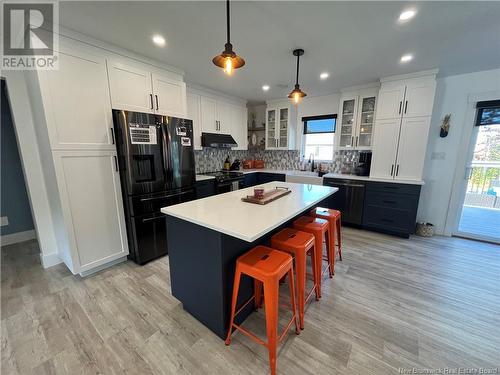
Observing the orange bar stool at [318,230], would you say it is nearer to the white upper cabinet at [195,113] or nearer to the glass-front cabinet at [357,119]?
the glass-front cabinet at [357,119]

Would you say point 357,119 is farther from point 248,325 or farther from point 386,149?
point 248,325

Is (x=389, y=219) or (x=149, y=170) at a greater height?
(x=149, y=170)

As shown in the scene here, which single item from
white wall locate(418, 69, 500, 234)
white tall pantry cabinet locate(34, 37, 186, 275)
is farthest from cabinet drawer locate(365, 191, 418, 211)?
white tall pantry cabinet locate(34, 37, 186, 275)

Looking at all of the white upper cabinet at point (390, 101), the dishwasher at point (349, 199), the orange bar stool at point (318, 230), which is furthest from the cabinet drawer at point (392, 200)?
the orange bar stool at point (318, 230)

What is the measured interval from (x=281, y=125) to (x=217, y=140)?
65.2 inches

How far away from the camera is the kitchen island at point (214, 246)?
1.33 m

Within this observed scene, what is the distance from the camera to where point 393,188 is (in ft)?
10.7

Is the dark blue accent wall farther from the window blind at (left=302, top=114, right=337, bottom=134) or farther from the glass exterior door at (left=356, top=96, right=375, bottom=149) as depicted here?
the glass exterior door at (left=356, top=96, right=375, bottom=149)

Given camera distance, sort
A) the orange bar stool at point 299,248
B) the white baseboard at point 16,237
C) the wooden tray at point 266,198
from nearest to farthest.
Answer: the orange bar stool at point 299,248
the wooden tray at point 266,198
the white baseboard at point 16,237

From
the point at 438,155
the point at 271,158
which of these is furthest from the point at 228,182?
the point at 438,155

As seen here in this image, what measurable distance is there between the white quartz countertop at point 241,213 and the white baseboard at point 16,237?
329cm

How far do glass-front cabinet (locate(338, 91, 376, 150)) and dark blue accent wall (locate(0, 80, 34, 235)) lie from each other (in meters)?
5.42

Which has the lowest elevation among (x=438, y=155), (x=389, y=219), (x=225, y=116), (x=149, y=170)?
(x=389, y=219)

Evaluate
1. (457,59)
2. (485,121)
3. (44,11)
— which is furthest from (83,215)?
(485,121)
